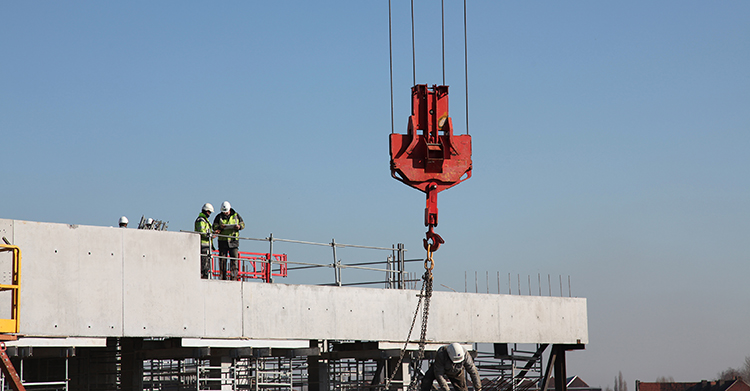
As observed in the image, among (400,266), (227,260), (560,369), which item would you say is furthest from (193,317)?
(560,369)

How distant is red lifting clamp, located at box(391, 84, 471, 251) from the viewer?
53.5 ft

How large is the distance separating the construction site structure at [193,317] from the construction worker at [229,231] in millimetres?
859

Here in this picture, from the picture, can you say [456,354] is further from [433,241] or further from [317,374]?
[317,374]

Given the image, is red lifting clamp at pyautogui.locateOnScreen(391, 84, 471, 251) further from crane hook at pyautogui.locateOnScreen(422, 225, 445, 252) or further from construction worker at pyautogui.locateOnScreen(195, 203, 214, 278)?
construction worker at pyautogui.locateOnScreen(195, 203, 214, 278)

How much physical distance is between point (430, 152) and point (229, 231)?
6.12 meters

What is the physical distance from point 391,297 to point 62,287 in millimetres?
8358

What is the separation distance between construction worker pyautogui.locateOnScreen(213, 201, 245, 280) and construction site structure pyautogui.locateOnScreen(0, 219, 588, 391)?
33.8 inches

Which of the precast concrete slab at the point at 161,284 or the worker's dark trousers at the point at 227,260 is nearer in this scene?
the precast concrete slab at the point at 161,284

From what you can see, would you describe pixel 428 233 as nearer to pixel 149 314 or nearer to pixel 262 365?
pixel 149 314

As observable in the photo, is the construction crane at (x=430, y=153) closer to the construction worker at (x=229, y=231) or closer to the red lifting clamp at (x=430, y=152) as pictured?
the red lifting clamp at (x=430, y=152)

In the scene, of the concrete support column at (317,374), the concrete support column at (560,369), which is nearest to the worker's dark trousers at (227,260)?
the concrete support column at (317,374)

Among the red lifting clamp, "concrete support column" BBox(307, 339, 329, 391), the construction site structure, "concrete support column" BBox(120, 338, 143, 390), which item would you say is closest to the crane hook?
the red lifting clamp

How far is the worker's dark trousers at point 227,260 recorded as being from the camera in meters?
20.6

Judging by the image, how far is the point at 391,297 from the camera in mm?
22766
